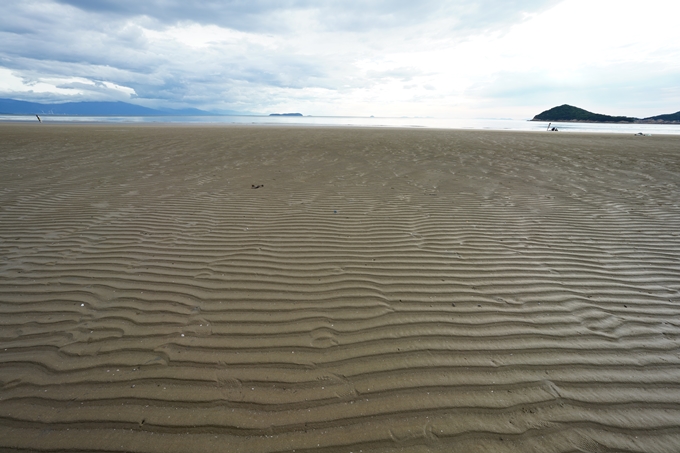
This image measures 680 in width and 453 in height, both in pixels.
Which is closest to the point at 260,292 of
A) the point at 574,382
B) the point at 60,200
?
the point at 574,382

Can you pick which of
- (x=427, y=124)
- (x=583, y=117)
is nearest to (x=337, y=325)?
(x=427, y=124)

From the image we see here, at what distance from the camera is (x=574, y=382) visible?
8.16ft

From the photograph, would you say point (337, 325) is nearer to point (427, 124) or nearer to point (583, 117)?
point (427, 124)

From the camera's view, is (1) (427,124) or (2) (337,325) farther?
(1) (427,124)

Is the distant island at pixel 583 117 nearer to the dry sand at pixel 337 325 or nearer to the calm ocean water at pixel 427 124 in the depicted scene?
the calm ocean water at pixel 427 124

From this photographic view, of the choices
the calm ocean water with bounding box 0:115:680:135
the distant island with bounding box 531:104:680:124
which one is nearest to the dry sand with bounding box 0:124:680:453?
the calm ocean water with bounding box 0:115:680:135

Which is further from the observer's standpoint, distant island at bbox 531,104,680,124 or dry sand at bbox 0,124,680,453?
distant island at bbox 531,104,680,124

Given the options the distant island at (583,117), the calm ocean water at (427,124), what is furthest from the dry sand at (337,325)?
the distant island at (583,117)

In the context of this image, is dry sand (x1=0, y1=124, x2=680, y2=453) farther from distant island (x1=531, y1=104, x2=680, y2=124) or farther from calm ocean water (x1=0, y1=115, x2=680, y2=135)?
distant island (x1=531, y1=104, x2=680, y2=124)

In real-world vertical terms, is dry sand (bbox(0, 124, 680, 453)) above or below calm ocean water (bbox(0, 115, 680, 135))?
below

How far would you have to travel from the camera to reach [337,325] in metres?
3.09

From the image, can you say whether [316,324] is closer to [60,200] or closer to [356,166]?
[60,200]

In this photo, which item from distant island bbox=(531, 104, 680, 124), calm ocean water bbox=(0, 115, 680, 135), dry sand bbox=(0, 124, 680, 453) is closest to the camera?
→ dry sand bbox=(0, 124, 680, 453)

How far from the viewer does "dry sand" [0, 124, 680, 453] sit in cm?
215
